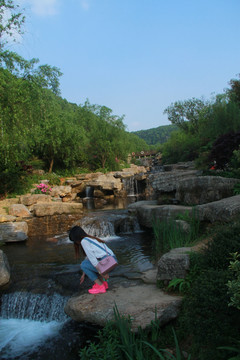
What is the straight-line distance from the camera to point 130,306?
347 cm

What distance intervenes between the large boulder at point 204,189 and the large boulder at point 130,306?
4175 mm

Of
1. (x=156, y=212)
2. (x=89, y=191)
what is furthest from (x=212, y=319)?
(x=89, y=191)

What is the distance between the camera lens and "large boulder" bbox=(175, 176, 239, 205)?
289 inches

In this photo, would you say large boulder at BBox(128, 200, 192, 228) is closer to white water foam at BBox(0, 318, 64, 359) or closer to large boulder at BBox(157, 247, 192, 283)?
large boulder at BBox(157, 247, 192, 283)

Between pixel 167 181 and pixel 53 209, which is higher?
pixel 167 181

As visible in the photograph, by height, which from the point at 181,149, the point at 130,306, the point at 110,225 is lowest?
the point at 110,225

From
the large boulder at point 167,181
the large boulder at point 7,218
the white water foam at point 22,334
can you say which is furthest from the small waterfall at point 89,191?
the white water foam at point 22,334

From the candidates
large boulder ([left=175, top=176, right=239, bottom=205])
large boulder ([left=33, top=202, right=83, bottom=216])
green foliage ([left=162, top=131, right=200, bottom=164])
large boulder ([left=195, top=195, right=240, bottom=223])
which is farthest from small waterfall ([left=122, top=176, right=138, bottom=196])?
large boulder ([left=195, top=195, right=240, bottom=223])

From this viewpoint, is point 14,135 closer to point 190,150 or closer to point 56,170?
point 56,170

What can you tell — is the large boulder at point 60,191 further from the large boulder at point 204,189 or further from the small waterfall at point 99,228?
the large boulder at point 204,189

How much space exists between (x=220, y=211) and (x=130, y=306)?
9.04 ft

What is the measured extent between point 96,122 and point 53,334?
27826mm

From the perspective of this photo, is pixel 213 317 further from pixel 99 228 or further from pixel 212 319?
pixel 99 228

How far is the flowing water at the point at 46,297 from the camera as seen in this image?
11.9 feet
